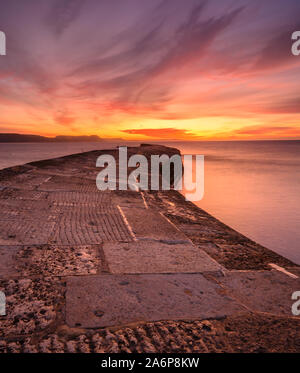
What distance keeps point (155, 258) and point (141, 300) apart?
91 cm

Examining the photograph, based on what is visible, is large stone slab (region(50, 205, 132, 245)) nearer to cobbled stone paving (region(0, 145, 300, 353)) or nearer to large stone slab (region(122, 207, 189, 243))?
cobbled stone paving (region(0, 145, 300, 353))

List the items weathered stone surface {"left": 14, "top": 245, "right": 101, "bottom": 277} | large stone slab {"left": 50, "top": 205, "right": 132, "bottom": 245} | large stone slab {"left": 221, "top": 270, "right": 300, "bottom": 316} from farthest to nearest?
large stone slab {"left": 50, "top": 205, "right": 132, "bottom": 245} → weathered stone surface {"left": 14, "top": 245, "right": 101, "bottom": 277} → large stone slab {"left": 221, "top": 270, "right": 300, "bottom": 316}

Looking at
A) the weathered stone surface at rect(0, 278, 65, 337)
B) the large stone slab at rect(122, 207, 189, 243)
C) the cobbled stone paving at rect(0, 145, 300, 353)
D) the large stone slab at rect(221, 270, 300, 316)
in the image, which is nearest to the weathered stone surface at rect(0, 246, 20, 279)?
the cobbled stone paving at rect(0, 145, 300, 353)

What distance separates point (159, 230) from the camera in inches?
163

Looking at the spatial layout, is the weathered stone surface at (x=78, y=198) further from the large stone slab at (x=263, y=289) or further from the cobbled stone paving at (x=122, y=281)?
the large stone slab at (x=263, y=289)

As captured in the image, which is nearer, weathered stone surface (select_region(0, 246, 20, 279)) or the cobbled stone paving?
the cobbled stone paving

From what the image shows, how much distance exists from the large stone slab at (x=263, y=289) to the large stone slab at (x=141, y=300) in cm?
18

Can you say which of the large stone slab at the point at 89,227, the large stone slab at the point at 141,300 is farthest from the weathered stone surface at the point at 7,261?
the large stone slab at the point at 141,300

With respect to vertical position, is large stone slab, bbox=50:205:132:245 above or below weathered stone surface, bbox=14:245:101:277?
above

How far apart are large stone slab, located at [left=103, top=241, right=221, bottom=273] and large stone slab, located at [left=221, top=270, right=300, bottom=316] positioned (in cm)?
29

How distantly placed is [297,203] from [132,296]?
11.9m

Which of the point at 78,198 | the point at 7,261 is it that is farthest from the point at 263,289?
the point at 78,198

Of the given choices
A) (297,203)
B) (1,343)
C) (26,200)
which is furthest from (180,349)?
(297,203)

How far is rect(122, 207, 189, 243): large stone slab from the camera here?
12.4 ft
